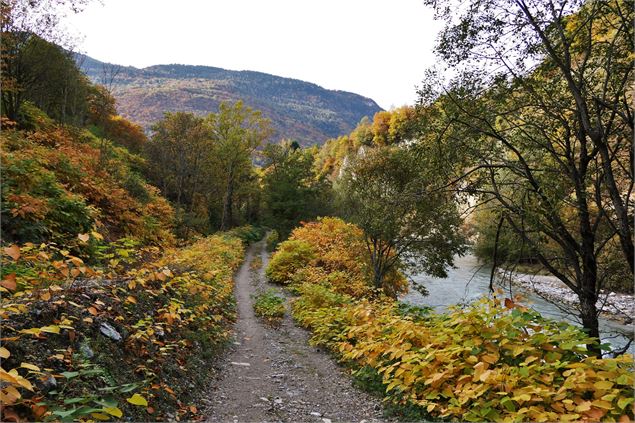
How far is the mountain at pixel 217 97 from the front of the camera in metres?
106

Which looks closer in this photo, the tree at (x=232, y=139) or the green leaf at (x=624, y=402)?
the green leaf at (x=624, y=402)

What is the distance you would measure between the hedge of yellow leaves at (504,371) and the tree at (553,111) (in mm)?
1749

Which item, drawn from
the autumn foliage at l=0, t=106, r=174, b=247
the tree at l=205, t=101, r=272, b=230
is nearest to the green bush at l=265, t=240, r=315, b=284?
the autumn foliage at l=0, t=106, r=174, b=247

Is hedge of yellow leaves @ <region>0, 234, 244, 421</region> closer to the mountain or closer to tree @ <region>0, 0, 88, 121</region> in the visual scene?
tree @ <region>0, 0, 88, 121</region>

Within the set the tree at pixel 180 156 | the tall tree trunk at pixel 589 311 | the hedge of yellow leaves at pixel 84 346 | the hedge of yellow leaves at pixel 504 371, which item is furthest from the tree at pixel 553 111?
the tree at pixel 180 156

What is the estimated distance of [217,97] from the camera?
417ft

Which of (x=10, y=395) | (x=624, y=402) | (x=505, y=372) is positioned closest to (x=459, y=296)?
(x=505, y=372)

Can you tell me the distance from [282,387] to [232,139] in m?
26.9

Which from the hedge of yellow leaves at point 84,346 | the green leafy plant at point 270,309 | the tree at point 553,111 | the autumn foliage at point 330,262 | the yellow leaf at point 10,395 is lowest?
the green leafy plant at point 270,309

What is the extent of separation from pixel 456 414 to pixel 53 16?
1925 cm

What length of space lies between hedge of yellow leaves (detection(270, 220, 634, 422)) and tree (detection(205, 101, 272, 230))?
26.5 meters

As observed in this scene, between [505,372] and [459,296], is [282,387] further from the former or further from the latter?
[459,296]

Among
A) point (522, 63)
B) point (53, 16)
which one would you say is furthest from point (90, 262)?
point (53, 16)

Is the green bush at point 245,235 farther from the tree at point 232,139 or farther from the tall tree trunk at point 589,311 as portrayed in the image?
the tall tree trunk at point 589,311
